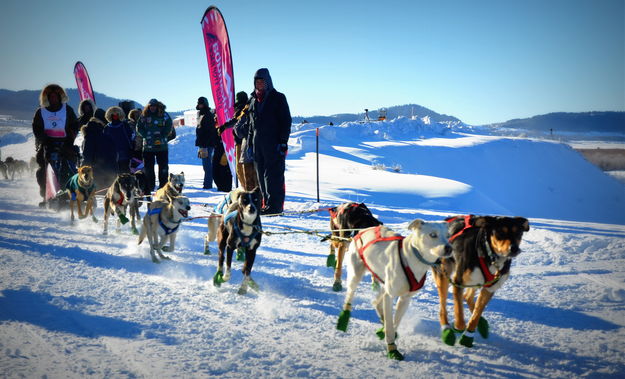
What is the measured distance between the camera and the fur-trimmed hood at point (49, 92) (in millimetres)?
7926

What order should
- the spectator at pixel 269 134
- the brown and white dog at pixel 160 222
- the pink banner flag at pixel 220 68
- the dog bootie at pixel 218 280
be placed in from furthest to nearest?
1. the pink banner flag at pixel 220 68
2. the spectator at pixel 269 134
3. the brown and white dog at pixel 160 222
4. the dog bootie at pixel 218 280

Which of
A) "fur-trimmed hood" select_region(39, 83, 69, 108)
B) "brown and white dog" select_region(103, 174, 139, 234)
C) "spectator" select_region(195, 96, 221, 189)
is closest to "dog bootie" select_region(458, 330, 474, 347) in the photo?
"brown and white dog" select_region(103, 174, 139, 234)

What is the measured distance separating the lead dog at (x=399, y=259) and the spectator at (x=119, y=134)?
764 centimetres

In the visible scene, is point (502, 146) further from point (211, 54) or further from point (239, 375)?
point (239, 375)

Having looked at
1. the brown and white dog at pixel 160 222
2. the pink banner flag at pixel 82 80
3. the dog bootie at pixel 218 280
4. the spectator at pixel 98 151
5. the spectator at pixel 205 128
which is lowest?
the dog bootie at pixel 218 280

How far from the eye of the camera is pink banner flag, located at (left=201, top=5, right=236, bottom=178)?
9766 mm

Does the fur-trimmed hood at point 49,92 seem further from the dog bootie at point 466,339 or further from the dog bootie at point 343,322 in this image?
the dog bootie at point 466,339

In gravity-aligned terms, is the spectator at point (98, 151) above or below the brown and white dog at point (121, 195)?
above

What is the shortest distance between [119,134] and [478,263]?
856cm

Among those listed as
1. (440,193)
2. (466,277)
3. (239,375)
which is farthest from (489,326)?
(440,193)

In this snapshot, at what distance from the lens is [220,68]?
395 inches

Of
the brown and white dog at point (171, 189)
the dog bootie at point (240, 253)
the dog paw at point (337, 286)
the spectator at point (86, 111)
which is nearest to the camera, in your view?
the dog paw at point (337, 286)

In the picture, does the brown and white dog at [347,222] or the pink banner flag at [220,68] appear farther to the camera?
the pink banner flag at [220,68]

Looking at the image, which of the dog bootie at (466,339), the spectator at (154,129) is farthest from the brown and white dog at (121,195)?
the dog bootie at (466,339)
